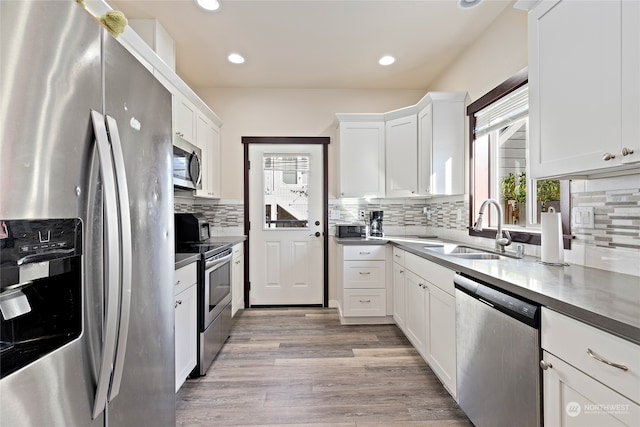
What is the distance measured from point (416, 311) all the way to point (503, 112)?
1724 millimetres

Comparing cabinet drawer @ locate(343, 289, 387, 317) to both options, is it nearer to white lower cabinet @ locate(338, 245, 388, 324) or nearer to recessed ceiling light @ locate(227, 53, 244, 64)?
white lower cabinet @ locate(338, 245, 388, 324)

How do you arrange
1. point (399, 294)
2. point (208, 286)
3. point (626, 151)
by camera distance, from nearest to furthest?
point (626, 151)
point (208, 286)
point (399, 294)

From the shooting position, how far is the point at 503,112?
245cm

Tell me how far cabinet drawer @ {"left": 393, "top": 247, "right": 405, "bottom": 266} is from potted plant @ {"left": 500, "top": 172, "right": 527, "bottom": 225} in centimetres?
90

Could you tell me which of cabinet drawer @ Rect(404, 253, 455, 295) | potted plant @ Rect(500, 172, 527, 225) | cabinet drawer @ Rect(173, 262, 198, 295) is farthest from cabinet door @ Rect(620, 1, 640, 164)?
cabinet drawer @ Rect(173, 262, 198, 295)

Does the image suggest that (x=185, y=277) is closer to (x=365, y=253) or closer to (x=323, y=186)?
(x=365, y=253)

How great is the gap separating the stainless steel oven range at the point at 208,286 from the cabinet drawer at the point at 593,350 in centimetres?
203

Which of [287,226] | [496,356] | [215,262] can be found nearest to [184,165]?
[215,262]

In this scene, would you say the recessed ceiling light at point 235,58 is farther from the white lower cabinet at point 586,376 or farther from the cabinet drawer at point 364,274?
the white lower cabinet at point 586,376

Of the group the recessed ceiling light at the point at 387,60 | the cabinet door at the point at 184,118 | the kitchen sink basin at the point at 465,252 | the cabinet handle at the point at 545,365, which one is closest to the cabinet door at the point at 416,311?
the kitchen sink basin at the point at 465,252

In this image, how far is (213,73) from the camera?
344 centimetres

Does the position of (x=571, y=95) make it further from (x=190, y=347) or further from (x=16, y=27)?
(x=190, y=347)

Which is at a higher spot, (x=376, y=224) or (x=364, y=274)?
(x=376, y=224)

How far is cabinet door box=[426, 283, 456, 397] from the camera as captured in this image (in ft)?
6.15
